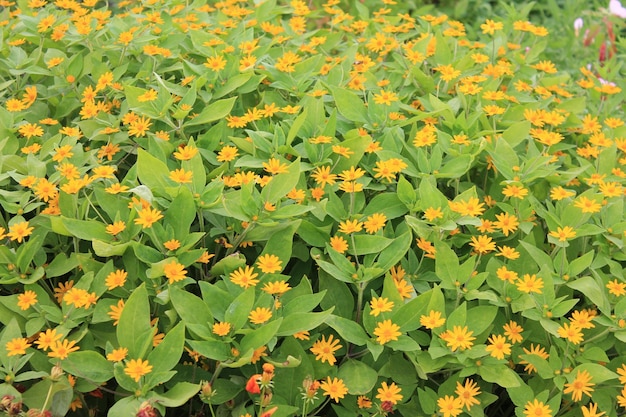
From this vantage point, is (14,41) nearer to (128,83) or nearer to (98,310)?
(128,83)

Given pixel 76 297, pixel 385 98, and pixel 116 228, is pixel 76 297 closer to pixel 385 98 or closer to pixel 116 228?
pixel 116 228

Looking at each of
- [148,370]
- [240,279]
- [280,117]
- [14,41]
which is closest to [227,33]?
[280,117]

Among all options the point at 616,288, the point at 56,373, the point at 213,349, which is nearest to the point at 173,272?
the point at 213,349

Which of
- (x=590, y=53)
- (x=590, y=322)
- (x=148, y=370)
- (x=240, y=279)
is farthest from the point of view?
(x=590, y=53)

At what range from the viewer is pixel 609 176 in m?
2.03

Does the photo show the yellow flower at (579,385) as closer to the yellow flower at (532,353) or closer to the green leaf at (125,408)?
the yellow flower at (532,353)

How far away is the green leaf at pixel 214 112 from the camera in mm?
1901

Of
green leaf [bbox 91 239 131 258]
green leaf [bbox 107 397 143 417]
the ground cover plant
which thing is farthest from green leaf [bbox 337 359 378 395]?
green leaf [bbox 91 239 131 258]

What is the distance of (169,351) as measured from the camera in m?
1.47

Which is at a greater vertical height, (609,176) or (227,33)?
(227,33)

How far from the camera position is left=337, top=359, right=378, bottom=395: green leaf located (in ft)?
5.11

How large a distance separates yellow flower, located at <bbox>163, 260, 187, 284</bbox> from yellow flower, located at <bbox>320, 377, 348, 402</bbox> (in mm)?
369

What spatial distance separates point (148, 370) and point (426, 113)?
3.25ft

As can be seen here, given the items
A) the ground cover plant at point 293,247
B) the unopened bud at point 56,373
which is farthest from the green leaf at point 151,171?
the unopened bud at point 56,373
